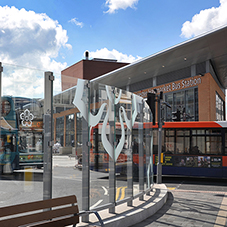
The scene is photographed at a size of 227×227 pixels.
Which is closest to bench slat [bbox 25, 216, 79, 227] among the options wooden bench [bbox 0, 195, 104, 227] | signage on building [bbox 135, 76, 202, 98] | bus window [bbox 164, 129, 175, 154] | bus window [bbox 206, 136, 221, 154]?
wooden bench [bbox 0, 195, 104, 227]

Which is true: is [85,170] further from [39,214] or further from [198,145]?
[198,145]

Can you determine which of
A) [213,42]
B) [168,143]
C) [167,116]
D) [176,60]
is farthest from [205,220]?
[167,116]

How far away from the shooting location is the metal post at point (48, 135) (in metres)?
4.50

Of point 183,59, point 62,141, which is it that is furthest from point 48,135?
point 183,59

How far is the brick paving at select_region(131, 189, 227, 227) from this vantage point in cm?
594

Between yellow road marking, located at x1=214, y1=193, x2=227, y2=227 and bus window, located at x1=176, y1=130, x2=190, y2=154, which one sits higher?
bus window, located at x1=176, y1=130, x2=190, y2=154

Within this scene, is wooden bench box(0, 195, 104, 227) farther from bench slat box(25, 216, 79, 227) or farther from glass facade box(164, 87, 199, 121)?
glass facade box(164, 87, 199, 121)

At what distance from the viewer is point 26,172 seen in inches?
170

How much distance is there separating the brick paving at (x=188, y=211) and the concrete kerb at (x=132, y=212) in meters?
0.12

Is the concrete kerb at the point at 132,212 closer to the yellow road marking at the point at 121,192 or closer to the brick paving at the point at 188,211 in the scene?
the brick paving at the point at 188,211

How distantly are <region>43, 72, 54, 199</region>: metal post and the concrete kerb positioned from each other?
908 millimetres

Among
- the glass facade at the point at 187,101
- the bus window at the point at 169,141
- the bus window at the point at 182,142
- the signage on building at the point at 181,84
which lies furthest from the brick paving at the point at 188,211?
the signage on building at the point at 181,84

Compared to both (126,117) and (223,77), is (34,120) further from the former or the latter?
(223,77)

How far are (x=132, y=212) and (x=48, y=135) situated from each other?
8.20 feet
